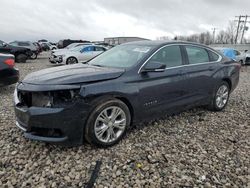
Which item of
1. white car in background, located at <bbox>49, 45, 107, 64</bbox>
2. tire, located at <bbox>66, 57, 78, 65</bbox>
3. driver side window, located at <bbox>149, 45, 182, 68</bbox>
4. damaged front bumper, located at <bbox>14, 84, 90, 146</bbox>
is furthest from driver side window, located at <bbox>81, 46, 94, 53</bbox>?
damaged front bumper, located at <bbox>14, 84, 90, 146</bbox>

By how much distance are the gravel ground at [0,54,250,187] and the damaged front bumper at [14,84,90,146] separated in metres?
0.30

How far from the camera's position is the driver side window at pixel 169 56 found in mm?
3916

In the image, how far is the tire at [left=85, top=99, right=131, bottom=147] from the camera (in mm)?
3117

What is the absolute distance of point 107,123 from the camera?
3.30 m

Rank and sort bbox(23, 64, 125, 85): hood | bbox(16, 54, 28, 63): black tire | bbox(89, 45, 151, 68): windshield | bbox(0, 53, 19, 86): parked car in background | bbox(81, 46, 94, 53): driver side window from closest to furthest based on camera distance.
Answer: bbox(23, 64, 125, 85): hood, bbox(89, 45, 151, 68): windshield, bbox(0, 53, 19, 86): parked car in background, bbox(81, 46, 94, 53): driver side window, bbox(16, 54, 28, 63): black tire

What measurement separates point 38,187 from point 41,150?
781 millimetres

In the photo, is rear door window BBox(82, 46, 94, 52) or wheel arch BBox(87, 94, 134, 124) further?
rear door window BBox(82, 46, 94, 52)

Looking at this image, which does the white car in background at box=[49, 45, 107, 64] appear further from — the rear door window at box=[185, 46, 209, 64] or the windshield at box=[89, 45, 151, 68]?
the rear door window at box=[185, 46, 209, 64]

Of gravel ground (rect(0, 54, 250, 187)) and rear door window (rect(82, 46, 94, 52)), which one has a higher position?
rear door window (rect(82, 46, 94, 52))

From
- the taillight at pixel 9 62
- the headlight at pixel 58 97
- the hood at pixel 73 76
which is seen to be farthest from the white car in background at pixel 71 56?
the headlight at pixel 58 97

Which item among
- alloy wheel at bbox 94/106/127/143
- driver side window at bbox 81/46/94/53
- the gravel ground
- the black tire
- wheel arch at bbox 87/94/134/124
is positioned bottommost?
the gravel ground

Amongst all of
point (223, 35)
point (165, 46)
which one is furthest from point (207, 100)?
point (223, 35)

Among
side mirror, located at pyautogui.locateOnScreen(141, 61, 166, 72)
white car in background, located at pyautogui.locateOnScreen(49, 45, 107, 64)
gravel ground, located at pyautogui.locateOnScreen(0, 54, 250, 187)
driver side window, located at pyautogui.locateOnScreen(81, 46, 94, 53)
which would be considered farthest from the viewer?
driver side window, located at pyautogui.locateOnScreen(81, 46, 94, 53)

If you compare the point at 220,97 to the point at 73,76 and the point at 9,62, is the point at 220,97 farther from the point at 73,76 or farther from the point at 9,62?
the point at 9,62
